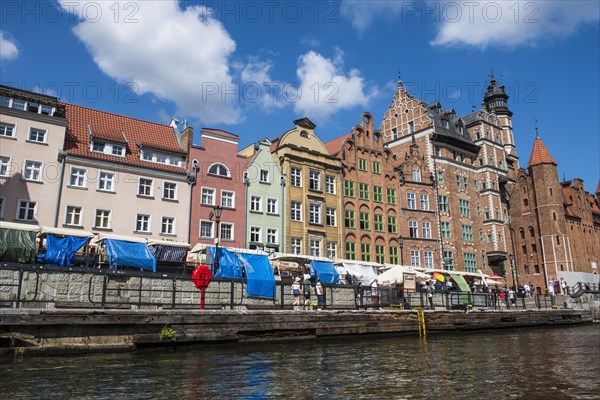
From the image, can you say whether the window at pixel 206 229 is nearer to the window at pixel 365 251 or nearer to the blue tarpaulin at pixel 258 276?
the blue tarpaulin at pixel 258 276

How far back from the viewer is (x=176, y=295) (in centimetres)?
2200

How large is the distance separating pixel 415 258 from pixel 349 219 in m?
8.96

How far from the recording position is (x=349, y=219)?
46.9 meters

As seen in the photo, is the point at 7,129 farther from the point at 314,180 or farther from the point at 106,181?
the point at 314,180

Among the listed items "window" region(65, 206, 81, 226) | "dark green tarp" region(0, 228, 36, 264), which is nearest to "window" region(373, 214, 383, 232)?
"window" region(65, 206, 81, 226)

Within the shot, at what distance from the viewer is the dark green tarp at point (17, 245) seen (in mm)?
24453

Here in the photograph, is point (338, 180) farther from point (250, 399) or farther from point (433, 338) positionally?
point (250, 399)

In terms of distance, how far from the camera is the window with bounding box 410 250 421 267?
165ft

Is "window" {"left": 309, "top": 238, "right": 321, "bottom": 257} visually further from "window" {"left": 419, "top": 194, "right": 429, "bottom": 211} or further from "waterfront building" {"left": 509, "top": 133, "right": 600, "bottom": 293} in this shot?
"waterfront building" {"left": 509, "top": 133, "right": 600, "bottom": 293}

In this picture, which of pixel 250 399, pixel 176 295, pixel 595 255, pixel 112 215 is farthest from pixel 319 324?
pixel 595 255

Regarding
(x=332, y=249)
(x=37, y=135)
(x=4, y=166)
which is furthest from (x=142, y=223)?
(x=332, y=249)

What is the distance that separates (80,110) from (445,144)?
128 ft

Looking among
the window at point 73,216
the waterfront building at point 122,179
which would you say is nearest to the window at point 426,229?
the waterfront building at point 122,179

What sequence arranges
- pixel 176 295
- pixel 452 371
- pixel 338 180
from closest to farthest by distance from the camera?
1. pixel 452 371
2. pixel 176 295
3. pixel 338 180
